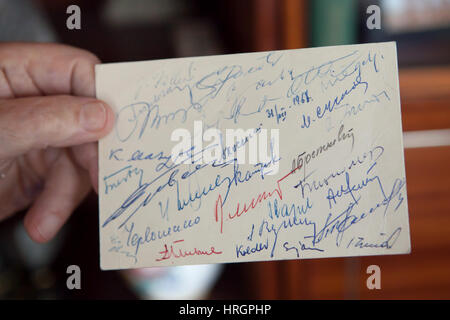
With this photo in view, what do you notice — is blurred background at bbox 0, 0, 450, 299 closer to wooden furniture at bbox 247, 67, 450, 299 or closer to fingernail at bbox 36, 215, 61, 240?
wooden furniture at bbox 247, 67, 450, 299

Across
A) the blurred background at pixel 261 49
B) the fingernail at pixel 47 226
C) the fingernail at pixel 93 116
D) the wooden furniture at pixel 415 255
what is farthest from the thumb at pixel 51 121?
the wooden furniture at pixel 415 255

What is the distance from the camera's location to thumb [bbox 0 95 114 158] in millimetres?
Answer: 449

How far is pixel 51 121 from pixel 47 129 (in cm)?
1

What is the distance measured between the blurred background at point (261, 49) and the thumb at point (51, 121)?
322 mm

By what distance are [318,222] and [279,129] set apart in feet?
0.41

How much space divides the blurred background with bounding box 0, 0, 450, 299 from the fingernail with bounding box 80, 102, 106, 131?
0.36m

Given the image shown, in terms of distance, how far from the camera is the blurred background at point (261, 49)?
69 cm

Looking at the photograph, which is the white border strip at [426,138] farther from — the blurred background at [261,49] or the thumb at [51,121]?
the thumb at [51,121]

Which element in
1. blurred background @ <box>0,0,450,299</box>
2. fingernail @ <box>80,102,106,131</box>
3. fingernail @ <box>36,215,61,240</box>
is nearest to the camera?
fingernail @ <box>80,102,106,131</box>

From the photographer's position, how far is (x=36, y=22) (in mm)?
710

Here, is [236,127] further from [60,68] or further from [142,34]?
[142,34]
